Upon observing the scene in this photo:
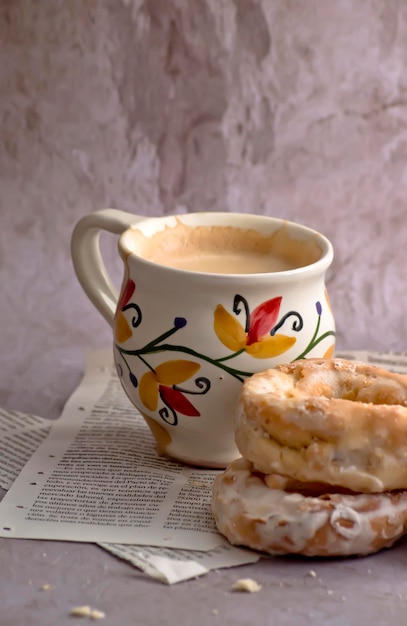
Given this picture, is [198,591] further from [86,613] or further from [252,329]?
[252,329]

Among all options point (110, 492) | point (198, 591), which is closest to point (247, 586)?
point (198, 591)

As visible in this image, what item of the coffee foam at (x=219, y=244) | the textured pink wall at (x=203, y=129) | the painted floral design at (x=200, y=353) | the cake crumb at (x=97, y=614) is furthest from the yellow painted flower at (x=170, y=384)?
the textured pink wall at (x=203, y=129)

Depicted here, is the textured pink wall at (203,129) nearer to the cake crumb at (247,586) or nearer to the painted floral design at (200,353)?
the painted floral design at (200,353)

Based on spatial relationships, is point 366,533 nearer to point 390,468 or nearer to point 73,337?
point 390,468

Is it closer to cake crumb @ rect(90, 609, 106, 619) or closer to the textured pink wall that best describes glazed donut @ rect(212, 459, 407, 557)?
cake crumb @ rect(90, 609, 106, 619)

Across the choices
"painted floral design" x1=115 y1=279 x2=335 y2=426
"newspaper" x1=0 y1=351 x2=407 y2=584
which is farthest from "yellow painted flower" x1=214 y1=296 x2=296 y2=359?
"newspaper" x1=0 y1=351 x2=407 y2=584
